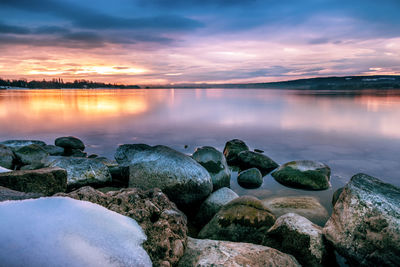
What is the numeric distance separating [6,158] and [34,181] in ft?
19.9

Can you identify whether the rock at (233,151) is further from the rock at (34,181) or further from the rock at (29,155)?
the rock at (34,181)

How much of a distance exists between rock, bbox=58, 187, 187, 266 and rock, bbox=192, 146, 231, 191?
3867 mm

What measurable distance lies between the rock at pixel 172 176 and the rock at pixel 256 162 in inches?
157

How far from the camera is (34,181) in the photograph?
11.2 ft

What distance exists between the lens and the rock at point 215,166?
7.01 meters

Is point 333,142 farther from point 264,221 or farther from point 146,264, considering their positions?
point 146,264

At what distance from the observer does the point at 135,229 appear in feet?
7.89

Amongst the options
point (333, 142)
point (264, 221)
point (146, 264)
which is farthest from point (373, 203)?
point (333, 142)

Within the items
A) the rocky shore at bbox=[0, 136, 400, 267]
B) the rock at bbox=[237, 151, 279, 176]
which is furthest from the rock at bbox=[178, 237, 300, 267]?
the rock at bbox=[237, 151, 279, 176]

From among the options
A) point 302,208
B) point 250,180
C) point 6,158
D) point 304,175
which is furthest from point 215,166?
point 6,158

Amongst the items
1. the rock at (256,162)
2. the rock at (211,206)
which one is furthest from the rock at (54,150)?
the rock at (211,206)

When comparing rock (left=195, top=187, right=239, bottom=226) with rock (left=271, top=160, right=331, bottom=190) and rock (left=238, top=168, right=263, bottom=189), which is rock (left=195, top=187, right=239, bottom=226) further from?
rock (left=271, top=160, right=331, bottom=190)

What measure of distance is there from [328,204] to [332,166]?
411 cm

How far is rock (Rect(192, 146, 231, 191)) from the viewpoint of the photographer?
701 centimetres
